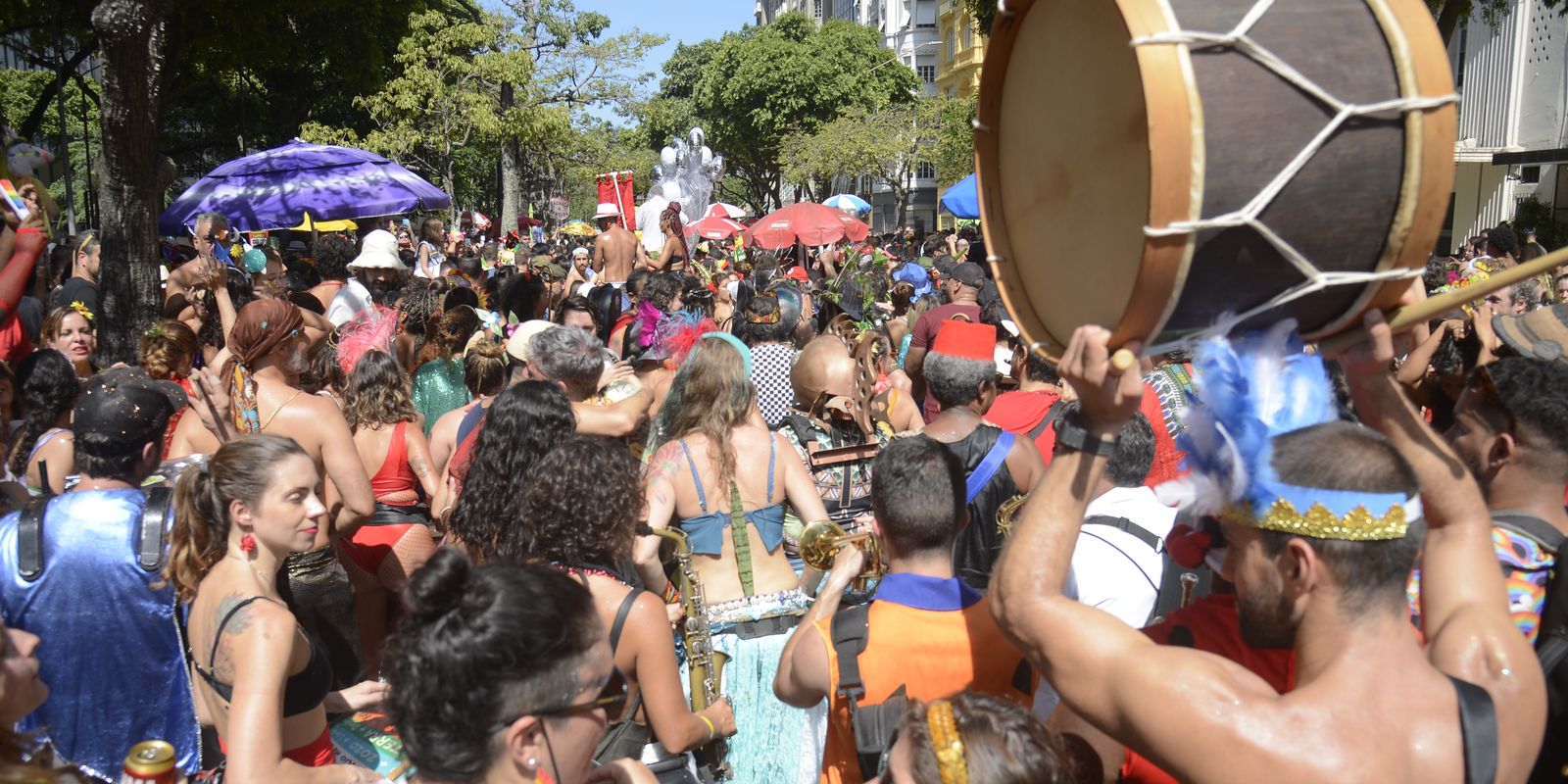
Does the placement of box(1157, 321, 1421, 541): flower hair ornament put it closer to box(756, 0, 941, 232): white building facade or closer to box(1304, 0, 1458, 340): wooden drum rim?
box(1304, 0, 1458, 340): wooden drum rim

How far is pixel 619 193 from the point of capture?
15172mm

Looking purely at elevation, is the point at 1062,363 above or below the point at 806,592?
above

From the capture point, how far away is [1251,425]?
6.02ft

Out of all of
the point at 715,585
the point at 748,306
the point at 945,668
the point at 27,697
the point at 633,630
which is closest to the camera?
the point at 27,697

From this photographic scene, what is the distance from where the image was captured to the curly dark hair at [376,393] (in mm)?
5031

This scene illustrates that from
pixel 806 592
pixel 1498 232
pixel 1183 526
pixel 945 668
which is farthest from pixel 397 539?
pixel 1498 232

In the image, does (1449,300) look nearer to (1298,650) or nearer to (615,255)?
(1298,650)

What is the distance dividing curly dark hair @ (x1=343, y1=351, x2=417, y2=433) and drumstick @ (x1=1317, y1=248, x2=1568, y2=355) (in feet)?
13.7

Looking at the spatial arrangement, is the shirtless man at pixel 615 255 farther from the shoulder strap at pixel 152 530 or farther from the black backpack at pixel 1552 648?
the black backpack at pixel 1552 648

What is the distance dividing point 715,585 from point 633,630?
119cm

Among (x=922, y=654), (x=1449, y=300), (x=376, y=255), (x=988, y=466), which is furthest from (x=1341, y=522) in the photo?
(x=376, y=255)

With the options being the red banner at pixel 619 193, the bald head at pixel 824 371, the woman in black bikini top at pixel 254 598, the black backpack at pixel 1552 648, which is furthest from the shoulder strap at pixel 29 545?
the red banner at pixel 619 193

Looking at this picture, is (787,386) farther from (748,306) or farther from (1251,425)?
(1251,425)

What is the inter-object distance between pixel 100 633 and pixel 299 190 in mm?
8152
